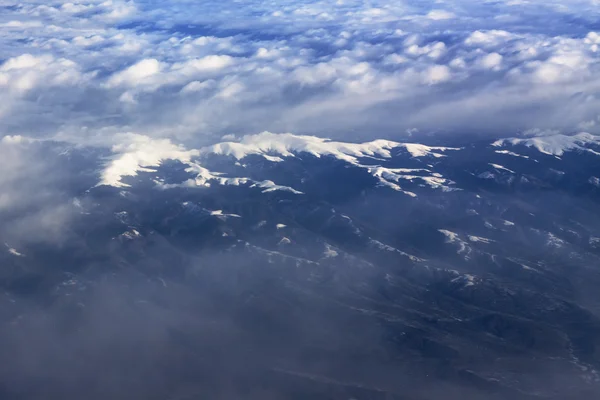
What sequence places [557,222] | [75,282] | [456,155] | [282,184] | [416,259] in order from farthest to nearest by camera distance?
[456,155] < [282,184] < [557,222] < [416,259] < [75,282]

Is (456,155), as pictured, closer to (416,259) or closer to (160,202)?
(416,259)

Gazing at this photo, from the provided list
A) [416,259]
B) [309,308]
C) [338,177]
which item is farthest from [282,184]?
[309,308]

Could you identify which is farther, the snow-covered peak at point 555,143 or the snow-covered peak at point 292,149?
the snow-covered peak at point 555,143

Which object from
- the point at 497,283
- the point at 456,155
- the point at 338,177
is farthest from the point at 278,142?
the point at 497,283

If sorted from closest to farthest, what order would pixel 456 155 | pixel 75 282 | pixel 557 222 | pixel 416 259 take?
1. pixel 75 282
2. pixel 416 259
3. pixel 557 222
4. pixel 456 155

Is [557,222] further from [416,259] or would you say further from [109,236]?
[109,236]

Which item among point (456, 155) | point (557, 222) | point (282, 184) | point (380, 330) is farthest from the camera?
point (456, 155)

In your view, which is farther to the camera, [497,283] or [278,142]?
[278,142]

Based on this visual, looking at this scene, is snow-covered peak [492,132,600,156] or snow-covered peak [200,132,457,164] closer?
snow-covered peak [200,132,457,164]

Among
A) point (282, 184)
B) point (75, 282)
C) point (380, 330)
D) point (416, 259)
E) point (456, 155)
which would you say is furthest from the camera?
point (456, 155)
